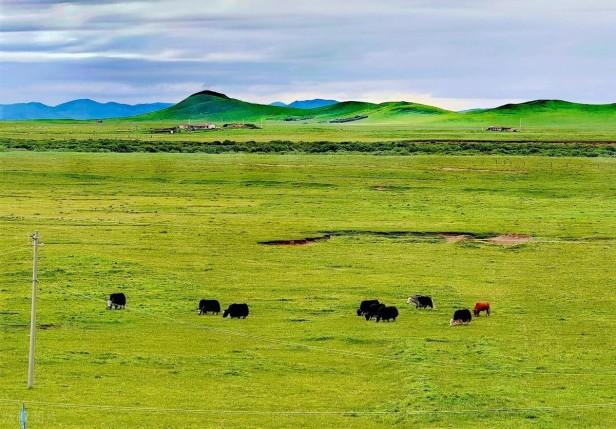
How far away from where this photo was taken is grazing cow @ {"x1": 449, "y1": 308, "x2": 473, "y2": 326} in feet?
128

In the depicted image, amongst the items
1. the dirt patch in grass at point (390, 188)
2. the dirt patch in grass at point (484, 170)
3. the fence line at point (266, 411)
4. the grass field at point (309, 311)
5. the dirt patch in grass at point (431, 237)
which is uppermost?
the dirt patch in grass at point (484, 170)

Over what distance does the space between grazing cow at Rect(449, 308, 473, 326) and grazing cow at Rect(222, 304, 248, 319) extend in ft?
24.1

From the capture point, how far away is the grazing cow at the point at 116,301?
41000 mm

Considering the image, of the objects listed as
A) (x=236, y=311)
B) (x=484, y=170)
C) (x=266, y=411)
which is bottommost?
(x=266, y=411)

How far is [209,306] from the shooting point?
133ft

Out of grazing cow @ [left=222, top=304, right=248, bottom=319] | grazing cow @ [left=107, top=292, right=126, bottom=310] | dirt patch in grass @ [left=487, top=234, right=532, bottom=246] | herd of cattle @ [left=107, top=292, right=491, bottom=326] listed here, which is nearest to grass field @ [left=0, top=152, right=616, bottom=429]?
grazing cow @ [left=222, top=304, right=248, bottom=319]

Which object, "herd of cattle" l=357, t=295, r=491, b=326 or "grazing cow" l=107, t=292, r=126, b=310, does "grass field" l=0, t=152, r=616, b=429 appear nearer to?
"herd of cattle" l=357, t=295, r=491, b=326

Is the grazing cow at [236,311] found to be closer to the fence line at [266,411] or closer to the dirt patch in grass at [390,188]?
the fence line at [266,411]

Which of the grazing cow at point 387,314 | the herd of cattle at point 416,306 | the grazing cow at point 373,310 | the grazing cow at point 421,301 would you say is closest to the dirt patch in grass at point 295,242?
the herd of cattle at point 416,306

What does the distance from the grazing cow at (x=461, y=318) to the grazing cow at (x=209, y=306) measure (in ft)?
28.0

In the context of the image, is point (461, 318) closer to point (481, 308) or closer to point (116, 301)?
point (481, 308)

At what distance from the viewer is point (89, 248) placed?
2174 inches

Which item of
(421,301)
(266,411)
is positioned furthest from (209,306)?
(266,411)

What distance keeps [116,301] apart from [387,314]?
33.0 ft
